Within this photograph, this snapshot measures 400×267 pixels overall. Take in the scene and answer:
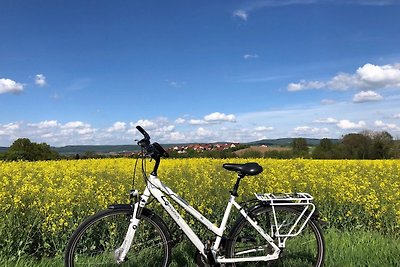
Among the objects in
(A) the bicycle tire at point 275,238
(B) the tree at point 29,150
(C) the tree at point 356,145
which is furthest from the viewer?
(C) the tree at point 356,145

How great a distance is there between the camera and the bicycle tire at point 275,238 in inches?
160

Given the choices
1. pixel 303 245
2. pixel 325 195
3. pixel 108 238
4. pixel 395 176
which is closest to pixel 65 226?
pixel 108 238

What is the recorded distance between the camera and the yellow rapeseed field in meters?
5.32

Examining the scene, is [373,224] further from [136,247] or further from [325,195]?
[136,247]

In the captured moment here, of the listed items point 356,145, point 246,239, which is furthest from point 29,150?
point 356,145

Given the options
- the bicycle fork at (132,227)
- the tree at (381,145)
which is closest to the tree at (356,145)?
the tree at (381,145)

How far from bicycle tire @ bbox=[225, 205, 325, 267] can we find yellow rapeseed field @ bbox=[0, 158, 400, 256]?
1.81 meters

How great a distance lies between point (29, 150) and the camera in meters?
21.2

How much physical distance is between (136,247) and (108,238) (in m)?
1.27

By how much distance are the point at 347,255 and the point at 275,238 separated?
3.41ft

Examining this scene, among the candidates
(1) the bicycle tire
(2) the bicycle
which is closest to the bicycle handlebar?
(2) the bicycle

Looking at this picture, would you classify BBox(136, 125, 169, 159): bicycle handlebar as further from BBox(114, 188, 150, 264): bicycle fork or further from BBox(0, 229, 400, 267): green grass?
BBox(0, 229, 400, 267): green grass

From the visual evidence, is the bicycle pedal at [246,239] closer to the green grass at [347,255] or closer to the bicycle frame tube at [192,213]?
the bicycle frame tube at [192,213]

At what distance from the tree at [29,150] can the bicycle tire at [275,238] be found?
16.1 meters
